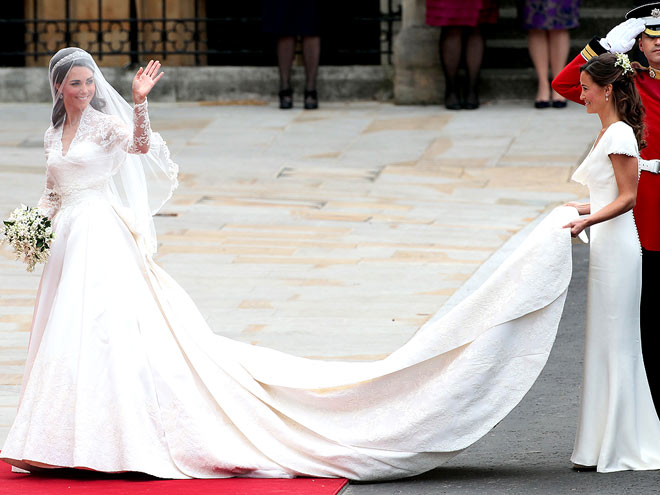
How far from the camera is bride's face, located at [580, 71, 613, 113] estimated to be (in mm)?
5711

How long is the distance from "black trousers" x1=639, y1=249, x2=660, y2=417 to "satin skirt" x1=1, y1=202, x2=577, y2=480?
49 cm

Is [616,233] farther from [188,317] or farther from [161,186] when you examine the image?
[161,186]

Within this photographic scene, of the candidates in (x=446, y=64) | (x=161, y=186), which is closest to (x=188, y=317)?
(x=161, y=186)

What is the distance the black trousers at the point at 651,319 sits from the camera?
588 cm

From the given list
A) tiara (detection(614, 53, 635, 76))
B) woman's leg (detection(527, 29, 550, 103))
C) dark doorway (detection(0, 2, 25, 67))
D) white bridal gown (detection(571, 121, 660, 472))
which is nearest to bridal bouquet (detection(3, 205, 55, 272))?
white bridal gown (detection(571, 121, 660, 472))

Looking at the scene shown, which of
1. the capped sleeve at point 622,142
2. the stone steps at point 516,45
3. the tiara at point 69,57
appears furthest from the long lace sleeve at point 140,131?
the stone steps at point 516,45

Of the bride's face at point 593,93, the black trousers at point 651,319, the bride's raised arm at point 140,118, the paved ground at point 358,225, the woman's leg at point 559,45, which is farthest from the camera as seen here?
the woman's leg at point 559,45

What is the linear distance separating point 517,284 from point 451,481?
0.83 m

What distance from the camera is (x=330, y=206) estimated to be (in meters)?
11.7

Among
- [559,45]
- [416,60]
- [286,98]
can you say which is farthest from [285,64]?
[559,45]

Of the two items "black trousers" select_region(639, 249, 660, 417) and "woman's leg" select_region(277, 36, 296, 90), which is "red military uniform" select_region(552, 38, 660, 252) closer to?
"black trousers" select_region(639, 249, 660, 417)

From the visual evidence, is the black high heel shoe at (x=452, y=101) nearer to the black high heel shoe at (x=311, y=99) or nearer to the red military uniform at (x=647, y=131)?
the black high heel shoe at (x=311, y=99)

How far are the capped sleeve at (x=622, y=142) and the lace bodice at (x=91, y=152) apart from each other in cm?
195

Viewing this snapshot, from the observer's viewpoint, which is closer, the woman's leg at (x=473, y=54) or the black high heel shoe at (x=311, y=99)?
the woman's leg at (x=473, y=54)
